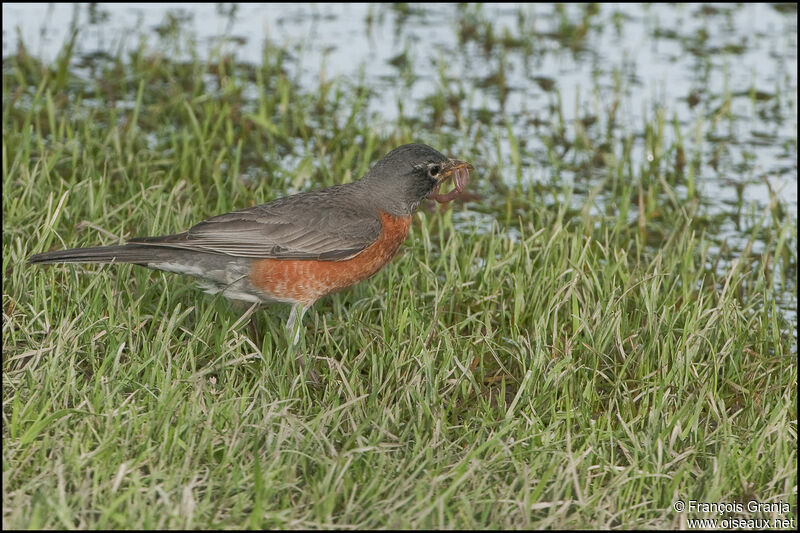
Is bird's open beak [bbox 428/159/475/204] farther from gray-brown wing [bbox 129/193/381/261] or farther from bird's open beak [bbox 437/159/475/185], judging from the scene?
gray-brown wing [bbox 129/193/381/261]

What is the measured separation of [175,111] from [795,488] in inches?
226

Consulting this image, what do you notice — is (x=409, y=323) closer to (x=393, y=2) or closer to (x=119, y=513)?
(x=119, y=513)

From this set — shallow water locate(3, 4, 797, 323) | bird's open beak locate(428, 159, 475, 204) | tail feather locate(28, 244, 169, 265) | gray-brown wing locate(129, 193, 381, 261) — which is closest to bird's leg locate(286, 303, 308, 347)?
gray-brown wing locate(129, 193, 381, 261)

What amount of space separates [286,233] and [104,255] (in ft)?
2.73

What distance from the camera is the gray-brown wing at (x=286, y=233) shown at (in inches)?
211

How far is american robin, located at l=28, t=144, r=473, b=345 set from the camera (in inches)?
209

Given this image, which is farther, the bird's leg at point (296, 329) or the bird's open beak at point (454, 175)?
the bird's open beak at point (454, 175)

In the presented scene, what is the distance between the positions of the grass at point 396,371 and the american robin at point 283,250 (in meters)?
0.18

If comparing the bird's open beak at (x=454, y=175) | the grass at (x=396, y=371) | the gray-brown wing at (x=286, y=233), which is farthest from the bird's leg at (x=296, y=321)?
the bird's open beak at (x=454, y=175)

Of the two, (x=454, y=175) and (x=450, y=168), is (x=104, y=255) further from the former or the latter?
(x=454, y=175)

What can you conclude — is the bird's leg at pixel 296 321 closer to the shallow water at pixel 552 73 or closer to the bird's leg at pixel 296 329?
the bird's leg at pixel 296 329

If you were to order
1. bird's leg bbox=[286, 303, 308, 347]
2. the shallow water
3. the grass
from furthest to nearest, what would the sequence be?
the shallow water
bird's leg bbox=[286, 303, 308, 347]
the grass

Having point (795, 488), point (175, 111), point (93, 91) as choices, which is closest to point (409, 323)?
point (795, 488)

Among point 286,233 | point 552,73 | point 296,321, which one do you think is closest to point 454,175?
point 286,233
